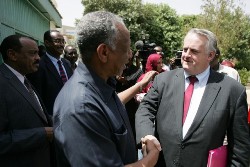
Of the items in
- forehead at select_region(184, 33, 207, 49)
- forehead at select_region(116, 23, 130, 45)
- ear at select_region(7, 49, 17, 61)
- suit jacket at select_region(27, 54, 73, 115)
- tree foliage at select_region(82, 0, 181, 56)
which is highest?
forehead at select_region(116, 23, 130, 45)

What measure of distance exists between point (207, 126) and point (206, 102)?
0.68ft

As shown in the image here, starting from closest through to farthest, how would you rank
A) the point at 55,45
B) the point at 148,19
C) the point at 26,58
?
the point at 26,58 < the point at 55,45 < the point at 148,19

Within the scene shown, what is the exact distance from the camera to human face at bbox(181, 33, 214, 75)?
2.72 meters

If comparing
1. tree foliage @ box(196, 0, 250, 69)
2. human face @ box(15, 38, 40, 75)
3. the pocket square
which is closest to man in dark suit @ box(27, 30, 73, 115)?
human face @ box(15, 38, 40, 75)

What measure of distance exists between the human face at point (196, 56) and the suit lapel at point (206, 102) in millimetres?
185

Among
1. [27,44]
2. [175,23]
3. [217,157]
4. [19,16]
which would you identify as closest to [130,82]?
[27,44]

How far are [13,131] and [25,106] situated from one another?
24cm

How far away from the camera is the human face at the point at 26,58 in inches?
116

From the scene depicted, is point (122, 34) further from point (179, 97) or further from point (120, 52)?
point (179, 97)

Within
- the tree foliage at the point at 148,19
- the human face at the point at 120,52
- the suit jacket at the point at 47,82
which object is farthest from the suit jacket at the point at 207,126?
the tree foliage at the point at 148,19

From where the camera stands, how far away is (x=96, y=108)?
142 centimetres

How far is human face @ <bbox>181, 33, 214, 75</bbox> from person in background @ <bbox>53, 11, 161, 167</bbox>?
120 centimetres

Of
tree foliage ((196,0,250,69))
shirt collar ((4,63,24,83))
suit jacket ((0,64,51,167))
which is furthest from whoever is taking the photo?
tree foliage ((196,0,250,69))

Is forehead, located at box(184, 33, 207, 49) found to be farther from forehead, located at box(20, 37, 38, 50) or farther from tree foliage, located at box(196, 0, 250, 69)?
tree foliage, located at box(196, 0, 250, 69)
